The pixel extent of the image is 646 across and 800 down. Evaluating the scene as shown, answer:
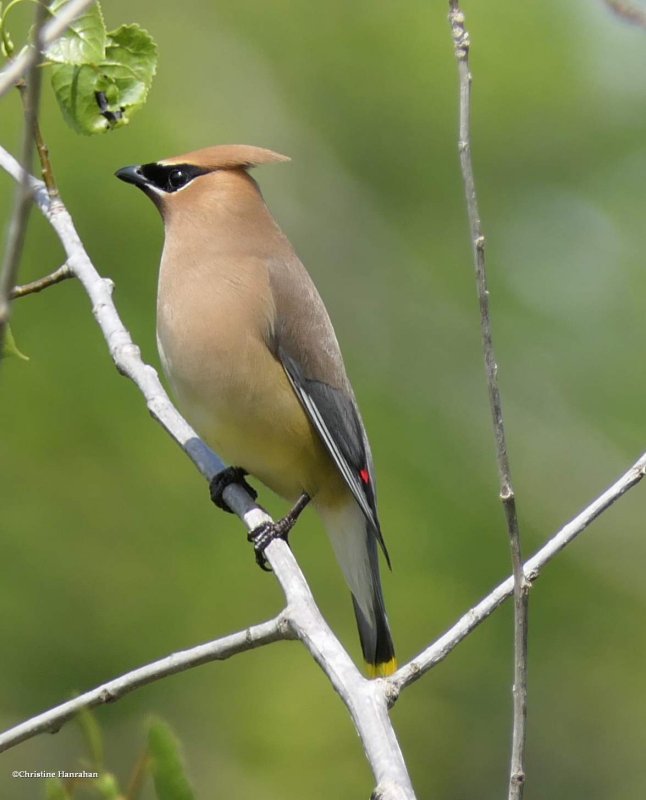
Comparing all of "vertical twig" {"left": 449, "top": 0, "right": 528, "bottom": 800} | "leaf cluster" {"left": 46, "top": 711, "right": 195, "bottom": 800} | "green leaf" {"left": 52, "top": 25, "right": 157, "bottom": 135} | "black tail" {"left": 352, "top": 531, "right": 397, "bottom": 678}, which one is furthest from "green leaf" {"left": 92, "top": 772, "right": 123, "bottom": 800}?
"black tail" {"left": 352, "top": 531, "right": 397, "bottom": 678}

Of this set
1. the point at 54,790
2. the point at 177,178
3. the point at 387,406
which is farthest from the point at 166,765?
the point at 387,406

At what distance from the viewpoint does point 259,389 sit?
425 centimetres

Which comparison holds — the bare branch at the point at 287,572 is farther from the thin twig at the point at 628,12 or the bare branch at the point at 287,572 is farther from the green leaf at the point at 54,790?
the thin twig at the point at 628,12

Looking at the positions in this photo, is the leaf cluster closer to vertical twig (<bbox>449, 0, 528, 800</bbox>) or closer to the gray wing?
vertical twig (<bbox>449, 0, 528, 800</bbox>)

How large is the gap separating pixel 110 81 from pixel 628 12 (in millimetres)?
1298

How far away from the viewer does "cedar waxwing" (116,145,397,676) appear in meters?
4.21

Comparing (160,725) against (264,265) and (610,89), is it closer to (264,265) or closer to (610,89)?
(264,265)

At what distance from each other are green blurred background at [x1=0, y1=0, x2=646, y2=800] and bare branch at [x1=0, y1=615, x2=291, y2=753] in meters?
3.49

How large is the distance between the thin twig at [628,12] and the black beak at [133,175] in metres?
2.32

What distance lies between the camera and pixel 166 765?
2035mm

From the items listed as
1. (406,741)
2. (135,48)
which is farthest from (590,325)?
(135,48)

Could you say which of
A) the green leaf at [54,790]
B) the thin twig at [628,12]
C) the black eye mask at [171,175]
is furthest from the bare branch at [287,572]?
the thin twig at [628,12]

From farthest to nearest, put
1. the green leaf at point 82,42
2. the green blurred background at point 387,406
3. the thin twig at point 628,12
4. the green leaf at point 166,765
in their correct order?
1. the green blurred background at point 387,406
2. the green leaf at point 82,42
3. the thin twig at point 628,12
4. the green leaf at point 166,765

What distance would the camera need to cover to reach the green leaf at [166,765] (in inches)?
79.9
